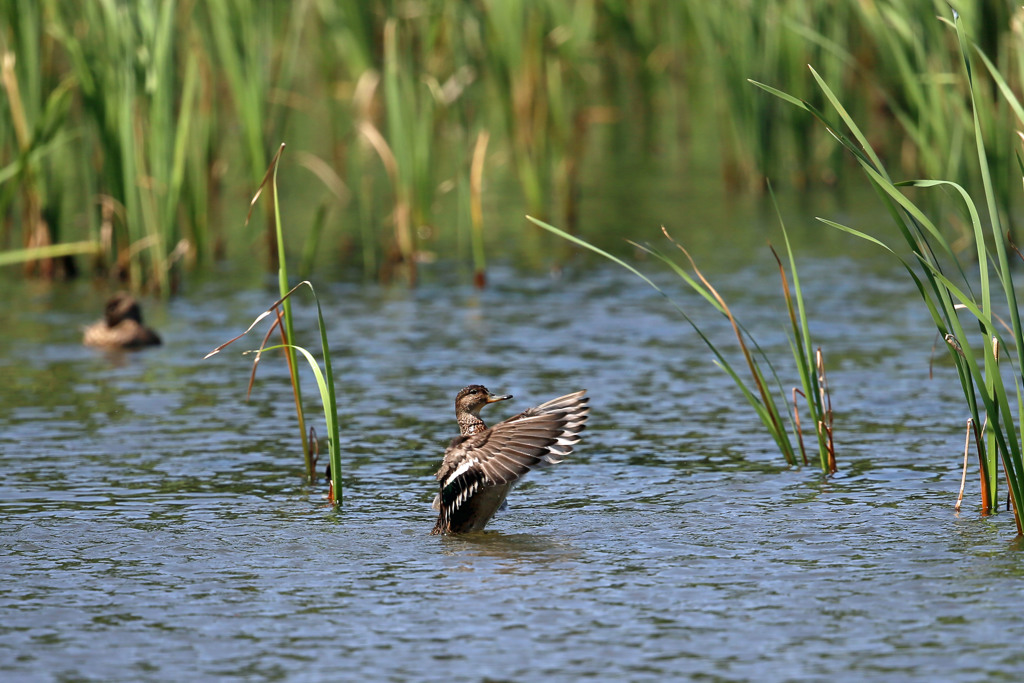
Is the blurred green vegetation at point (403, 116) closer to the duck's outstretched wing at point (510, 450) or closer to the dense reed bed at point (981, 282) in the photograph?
the dense reed bed at point (981, 282)

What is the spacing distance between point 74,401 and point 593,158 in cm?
1012

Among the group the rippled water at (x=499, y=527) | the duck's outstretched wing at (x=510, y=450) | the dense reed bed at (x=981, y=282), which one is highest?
the dense reed bed at (x=981, y=282)

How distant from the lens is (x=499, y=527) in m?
6.13

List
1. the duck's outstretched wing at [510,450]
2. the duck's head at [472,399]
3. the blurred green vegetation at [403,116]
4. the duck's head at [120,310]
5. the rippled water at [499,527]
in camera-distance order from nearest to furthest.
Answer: the rippled water at [499,527] → the duck's outstretched wing at [510,450] → the duck's head at [472,399] → the duck's head at [120,310] → the blurred green vegetation at [403,116]

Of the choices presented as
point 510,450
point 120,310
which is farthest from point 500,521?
point 120,310

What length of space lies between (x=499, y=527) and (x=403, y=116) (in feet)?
19.1

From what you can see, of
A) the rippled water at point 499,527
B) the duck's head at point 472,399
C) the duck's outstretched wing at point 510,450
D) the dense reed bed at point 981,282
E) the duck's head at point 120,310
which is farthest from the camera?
the duck's head at point 120,310

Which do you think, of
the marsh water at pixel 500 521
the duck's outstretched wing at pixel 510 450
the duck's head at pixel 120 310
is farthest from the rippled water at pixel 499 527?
the duck's head at pixel 120 310

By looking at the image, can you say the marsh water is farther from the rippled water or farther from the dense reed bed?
the dense reed bed

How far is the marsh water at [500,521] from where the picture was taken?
4598 millimetres

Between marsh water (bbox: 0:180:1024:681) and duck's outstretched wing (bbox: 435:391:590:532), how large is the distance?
0.77 feet

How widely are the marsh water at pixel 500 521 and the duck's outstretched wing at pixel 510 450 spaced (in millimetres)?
236

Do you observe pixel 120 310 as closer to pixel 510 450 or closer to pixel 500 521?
pixel 500 521

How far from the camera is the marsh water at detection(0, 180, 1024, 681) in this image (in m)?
4.60
